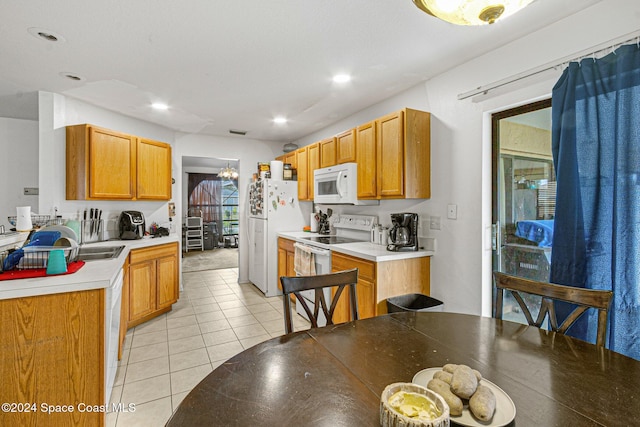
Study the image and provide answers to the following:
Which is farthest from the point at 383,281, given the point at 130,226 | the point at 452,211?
the point at 130,226

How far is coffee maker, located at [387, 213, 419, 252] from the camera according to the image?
277 cm

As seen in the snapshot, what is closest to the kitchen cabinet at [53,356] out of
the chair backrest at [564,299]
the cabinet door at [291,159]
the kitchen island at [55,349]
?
the kitchen island at [55,349]

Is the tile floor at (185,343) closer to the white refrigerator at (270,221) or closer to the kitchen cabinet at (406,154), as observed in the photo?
the white refrigerator at (270,221)

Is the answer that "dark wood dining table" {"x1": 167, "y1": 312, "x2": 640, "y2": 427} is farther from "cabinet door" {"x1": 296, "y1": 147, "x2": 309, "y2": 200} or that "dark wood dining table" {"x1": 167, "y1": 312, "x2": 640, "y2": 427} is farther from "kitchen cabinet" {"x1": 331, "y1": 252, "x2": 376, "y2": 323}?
"cabinet door" {"x1": 296, "y1": 147, "x2": 309, "y2": 200}

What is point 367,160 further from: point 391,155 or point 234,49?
point 234,49

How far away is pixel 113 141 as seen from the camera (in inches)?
136

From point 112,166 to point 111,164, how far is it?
0.02m

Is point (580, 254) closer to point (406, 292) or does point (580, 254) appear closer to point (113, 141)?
point (406, 292)

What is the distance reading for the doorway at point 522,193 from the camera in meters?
2.13

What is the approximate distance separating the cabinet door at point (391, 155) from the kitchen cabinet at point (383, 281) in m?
0.65

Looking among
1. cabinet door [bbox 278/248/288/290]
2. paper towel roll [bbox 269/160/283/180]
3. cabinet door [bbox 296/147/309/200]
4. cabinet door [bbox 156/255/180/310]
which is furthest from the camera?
paper towel roll [bbox 269/160/283/180]

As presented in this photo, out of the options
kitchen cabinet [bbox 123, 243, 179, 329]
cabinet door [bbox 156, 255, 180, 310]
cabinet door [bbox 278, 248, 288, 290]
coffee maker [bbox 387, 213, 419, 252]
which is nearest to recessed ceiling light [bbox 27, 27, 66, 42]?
kitchen cabinet [bbox 123, 243, 179, 329]

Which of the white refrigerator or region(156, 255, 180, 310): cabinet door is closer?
region(156, 255, 180, 310): cabinet door

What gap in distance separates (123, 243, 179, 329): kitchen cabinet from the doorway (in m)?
3.46
